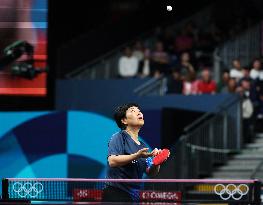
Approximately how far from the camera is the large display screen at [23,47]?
1628 cm

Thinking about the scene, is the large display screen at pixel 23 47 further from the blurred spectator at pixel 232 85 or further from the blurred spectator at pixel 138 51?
the blurred spectator at pixel 138 51

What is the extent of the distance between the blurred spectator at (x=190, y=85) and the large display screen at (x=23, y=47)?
4.61 metres

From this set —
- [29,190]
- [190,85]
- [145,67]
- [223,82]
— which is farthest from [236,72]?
[29,190]

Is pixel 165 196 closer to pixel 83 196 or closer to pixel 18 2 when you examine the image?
pixel 83 196

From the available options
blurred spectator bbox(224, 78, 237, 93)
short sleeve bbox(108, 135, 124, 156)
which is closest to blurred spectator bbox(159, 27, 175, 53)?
blurred spectator bbox(224, 78, 237, 93)

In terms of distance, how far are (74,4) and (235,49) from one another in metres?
5.87

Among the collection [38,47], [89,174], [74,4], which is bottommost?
[89,174]

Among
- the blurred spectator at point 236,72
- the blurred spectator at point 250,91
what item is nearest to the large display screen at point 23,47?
the blurred spectator at point 250,91

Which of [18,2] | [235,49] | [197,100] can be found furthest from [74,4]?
[18,2]

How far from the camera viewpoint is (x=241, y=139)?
18781mm

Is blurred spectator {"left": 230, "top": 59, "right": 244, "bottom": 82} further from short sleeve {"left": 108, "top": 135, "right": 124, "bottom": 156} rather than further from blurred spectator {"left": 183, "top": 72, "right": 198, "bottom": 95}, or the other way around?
short sleeve {"left": 108, "top": 135, "right": 124, "bottom": 156}

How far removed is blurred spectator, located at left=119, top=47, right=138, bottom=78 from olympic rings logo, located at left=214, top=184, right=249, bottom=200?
43.6 ft

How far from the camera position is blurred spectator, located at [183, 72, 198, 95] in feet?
65.4

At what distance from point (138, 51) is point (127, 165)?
45.1 feet
